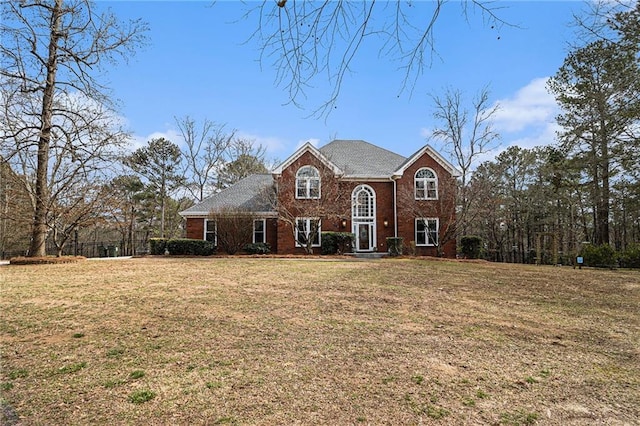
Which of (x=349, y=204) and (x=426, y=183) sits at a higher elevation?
(x=426, y=183)

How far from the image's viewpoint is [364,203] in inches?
874

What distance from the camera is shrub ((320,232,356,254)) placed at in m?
20.2

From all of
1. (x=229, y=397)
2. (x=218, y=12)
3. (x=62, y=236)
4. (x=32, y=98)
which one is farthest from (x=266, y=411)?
(x=32, y=98)

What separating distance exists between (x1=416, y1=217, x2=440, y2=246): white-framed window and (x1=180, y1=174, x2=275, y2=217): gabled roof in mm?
8971

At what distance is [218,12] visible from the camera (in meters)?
Answer: 2.73

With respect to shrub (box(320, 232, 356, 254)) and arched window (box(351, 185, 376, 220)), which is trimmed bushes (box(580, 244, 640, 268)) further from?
shrub (box(320, 232, 356, 254))

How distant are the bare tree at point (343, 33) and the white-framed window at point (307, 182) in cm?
1833

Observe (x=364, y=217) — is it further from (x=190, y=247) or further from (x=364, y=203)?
(x=190, y=247)

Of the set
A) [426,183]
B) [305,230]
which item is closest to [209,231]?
[305,230]

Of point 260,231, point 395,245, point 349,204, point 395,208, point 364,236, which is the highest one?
point 349,204

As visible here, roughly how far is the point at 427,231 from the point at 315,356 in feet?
57.5

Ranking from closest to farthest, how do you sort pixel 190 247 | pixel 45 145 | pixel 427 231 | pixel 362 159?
pixel 45 145, pixel 190 247, pixel 427 231, pixel 362 159

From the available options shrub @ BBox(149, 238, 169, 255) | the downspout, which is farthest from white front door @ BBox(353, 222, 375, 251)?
shrub @ BBox(149, 238, 169, 255)

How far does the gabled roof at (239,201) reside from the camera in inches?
845
